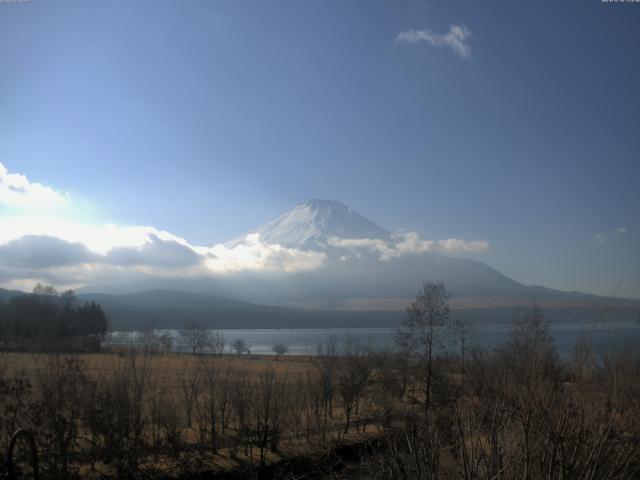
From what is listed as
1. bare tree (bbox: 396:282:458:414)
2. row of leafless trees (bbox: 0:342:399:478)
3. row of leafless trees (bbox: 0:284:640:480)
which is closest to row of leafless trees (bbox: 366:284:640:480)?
row of leafless trees (bbox: 0:284:640:480)

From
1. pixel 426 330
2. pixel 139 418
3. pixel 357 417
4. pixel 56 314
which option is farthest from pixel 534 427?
pixel 56 314

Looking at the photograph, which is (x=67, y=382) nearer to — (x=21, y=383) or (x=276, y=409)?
(x=21, y=383)

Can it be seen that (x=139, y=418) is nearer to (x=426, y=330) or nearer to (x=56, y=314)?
(x=426, y=330)

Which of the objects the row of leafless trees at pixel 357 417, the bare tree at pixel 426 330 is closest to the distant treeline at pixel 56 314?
the bare tree at pixel 426 330

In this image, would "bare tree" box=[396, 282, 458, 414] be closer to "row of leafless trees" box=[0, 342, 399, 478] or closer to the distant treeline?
Result: "row of leafless trees" box=[0, 342, 399, 478]

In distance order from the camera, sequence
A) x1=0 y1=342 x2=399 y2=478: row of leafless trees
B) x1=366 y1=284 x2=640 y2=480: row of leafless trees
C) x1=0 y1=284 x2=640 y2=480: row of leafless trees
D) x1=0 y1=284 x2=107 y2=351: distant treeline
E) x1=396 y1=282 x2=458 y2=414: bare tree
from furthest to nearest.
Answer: x1=0 y1=284 x2=107 y2=351: distant treeline
x1=396 y1=282 x2=458 y2=414: bare tree
x1=0 y1=342 x2=399 y2=478: row of leafless trees
x1=0 y1=284 x2=640 y2=480: row of leafless trees
x1=366 y1=284 x2=640 y2=480: row of leafless trees

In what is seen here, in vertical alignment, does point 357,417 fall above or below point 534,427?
below

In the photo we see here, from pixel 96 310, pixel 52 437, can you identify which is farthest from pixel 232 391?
pixel 96 310

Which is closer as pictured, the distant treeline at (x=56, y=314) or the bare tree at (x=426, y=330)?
the bare tree at (x=426, y=330)

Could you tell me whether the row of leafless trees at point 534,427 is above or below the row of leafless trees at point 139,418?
above

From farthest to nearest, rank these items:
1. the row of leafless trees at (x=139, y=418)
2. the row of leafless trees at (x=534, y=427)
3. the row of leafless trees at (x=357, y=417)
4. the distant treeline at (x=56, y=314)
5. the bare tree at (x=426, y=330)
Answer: the distant treeline at (x=56, y=314) → the bare tree at (x=426, y=330) → the row of leafless trees at (x=139, y=418) → the row of leafless trees at (x=357, y=417) → the row of leafless trees at (x=534, y=427)

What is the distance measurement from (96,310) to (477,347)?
334 ft

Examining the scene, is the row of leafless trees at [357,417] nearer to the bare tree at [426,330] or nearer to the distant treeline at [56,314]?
the bare tree at [426,330]

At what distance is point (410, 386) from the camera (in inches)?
1455
